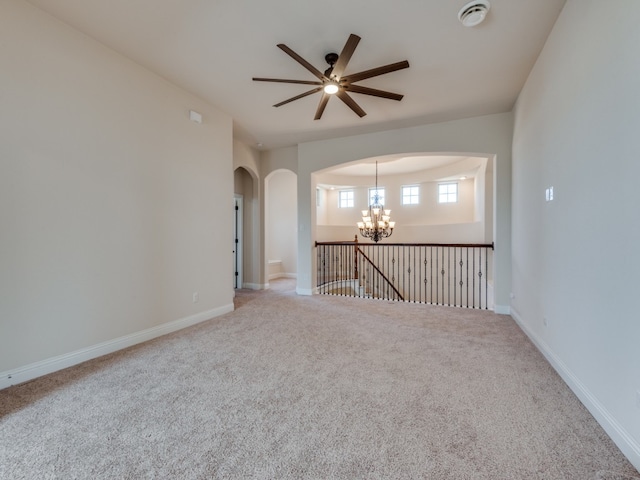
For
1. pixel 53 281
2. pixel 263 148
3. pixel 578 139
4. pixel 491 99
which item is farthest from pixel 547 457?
pixel 263 148

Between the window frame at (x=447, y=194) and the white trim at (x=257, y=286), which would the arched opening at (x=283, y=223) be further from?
the window frame at (x=447, y=194)

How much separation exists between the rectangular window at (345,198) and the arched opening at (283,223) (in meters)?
2.28

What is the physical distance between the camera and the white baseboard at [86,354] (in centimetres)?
218

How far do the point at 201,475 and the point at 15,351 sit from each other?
2016 mm

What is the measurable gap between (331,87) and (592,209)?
2386 millimetres

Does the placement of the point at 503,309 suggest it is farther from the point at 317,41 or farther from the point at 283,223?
the point at 283,223

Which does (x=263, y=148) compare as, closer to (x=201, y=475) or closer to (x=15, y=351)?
(x=15, y=351)

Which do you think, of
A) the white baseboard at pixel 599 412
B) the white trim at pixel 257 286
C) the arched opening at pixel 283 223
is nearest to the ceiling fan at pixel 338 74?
the white baseboard at pixel 599 412

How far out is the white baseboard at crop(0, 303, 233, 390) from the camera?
7.15ft

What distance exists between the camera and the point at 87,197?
2617 millimetres

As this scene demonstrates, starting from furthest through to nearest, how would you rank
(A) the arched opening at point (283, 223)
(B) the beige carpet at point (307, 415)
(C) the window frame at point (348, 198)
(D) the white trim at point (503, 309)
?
(C) the window frame at point (348, 198), (A) the arched opening at point (283, 223), (D) the white trim at point (503, 309), (B) the beige carpet at point (307, 415)

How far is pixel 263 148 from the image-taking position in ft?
19.5

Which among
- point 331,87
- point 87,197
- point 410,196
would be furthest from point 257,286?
point 410,196

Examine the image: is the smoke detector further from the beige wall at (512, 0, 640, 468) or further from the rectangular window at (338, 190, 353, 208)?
the rectangular window at (338, 190, 353, 208)
